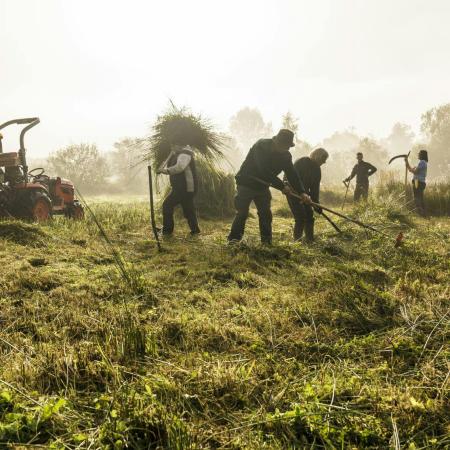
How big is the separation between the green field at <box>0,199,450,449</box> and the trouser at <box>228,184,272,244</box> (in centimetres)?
128

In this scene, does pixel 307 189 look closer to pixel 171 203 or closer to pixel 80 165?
pixel 171 203

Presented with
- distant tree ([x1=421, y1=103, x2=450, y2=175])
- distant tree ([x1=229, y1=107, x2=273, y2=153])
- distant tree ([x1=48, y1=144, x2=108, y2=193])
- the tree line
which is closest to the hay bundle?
the tree line

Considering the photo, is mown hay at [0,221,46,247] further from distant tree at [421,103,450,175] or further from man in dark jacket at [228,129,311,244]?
distant tree at [421,103,450,175]

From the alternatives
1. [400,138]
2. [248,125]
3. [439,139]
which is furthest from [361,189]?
[400,138]

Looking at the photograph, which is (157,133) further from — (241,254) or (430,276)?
(430,276)

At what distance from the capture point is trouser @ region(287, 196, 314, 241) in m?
6.01

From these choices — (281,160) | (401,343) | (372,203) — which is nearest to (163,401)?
(401,343)

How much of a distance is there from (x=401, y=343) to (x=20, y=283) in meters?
3.03

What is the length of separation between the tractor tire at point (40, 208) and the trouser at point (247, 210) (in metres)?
3.58

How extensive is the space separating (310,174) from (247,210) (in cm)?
161

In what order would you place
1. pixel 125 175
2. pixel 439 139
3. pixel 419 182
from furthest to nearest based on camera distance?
pixel 439 139, pixel 125 175, pixel 419 182

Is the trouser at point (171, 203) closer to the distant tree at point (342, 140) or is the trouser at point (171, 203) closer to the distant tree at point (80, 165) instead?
the distant tree at point (80, 165)

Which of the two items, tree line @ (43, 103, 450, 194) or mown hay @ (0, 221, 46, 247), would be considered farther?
tree line @ (43, 103, 450, 194)

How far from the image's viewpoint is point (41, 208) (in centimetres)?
678
